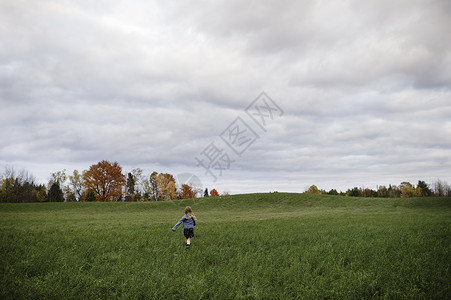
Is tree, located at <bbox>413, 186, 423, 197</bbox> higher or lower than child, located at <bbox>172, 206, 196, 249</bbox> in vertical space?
lower

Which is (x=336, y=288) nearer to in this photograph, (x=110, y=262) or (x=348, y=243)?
(x=348, y=243)

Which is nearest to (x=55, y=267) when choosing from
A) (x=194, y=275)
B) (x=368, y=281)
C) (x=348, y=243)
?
(x=194, y=275)

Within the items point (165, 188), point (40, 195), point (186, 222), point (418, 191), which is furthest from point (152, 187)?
point (418, 191)

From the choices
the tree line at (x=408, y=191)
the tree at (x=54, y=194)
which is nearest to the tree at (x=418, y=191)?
the tree line at (x=408, y=191)

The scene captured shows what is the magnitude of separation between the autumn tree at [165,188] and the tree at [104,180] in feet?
59.2

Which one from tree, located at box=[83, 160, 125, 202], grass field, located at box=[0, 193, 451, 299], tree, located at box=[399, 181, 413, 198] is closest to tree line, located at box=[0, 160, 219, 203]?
tree, located at box=[83, 160, 125, 202]

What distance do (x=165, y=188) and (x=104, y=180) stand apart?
22699 mm

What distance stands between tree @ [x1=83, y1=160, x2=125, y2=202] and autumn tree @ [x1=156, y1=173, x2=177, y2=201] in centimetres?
1805

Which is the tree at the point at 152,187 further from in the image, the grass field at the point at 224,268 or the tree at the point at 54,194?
the grass field at the point at 224,268

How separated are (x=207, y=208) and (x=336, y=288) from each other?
153ft

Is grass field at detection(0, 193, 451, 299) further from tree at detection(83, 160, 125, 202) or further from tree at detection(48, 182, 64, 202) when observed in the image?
tree at detection(48, 182, 64, 202)

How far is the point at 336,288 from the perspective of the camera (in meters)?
6.99

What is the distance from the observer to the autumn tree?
89.6 metres

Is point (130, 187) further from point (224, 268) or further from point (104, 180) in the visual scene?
point (224, 268)
